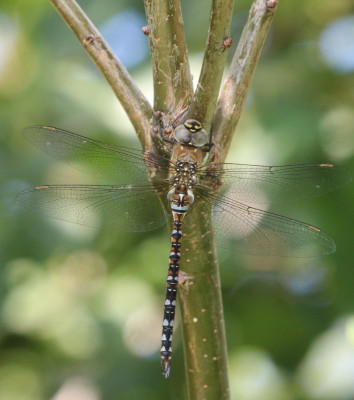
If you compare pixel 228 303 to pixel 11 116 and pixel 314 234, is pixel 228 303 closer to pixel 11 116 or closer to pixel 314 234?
pixel 314 234

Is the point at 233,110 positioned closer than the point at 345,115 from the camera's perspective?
Yes

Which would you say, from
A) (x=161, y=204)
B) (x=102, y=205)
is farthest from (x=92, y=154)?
(x=161, y=204)

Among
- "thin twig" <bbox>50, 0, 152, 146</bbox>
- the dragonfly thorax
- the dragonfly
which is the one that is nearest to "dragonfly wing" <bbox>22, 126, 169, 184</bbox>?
the dragonfly

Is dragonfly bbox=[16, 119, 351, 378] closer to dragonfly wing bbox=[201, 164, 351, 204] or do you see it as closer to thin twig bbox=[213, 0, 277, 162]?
dragonfly wing bbox=[201, 164, 351, 204]

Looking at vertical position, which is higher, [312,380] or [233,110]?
[233,110]

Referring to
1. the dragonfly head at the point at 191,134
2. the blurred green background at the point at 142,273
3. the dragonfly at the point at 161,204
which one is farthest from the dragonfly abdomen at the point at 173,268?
the blurred green background at the point at 142,273

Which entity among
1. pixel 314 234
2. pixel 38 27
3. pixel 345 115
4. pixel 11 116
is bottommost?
pixel 314 234

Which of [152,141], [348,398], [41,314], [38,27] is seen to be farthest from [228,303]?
[38,27]
